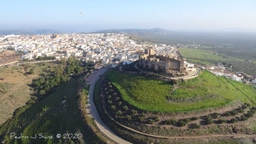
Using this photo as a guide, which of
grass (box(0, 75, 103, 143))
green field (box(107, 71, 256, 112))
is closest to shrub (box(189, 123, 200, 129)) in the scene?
green field (box(107, 71, 256, 112))

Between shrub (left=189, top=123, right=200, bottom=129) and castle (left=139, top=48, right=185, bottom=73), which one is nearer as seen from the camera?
shrub (left=189, top=123, right=200, bottom=129)

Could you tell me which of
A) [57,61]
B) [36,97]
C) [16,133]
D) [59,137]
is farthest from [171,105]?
[57,61]

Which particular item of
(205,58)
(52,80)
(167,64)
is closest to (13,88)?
(52,80)

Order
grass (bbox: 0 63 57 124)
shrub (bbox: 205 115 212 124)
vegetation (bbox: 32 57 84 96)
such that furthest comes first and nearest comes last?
vegetation (bbox: 32 57 84 96) → grass (bbox: 0 63 57 124) → shrub (bbox: 205 115 212 124)

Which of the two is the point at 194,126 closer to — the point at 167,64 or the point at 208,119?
the point at 208,119

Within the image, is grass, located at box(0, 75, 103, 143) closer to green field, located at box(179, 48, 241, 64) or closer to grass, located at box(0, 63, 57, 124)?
grass, located at box(0, 63, 57, 124)

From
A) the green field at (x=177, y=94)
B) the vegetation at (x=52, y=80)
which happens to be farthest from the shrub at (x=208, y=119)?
the vegetation at (x=52, y=80)

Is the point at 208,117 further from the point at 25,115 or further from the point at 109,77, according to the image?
the point at 25,115

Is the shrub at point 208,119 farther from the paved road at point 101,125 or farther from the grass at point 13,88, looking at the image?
the grass at point 13,88
